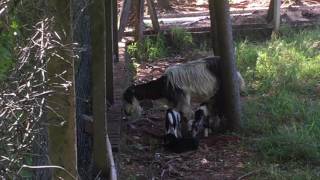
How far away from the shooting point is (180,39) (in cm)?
1248

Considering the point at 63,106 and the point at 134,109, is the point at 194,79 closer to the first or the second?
the point at 134,109

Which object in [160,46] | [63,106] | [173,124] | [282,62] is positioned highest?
[63,106]

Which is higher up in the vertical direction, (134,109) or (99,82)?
(99,82)

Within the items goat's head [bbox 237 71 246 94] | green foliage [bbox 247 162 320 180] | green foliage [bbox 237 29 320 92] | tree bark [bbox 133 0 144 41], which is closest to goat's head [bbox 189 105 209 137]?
goat's head [bbox 237 71 246 94]

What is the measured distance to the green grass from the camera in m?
6.64

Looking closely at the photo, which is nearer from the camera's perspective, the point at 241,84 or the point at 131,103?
the point at 131,103

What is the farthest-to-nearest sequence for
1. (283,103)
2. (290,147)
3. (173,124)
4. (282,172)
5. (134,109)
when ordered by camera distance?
1. (283,103)
2. (134,109)
3. (173,124)
4. (290,147)
5. (282,172)

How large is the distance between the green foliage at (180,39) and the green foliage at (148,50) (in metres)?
0.26

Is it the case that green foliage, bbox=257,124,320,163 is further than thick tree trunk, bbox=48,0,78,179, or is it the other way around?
green foliage, bbox=257,124,320,163

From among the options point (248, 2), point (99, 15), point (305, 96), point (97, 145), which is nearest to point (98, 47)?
point (99, 15)

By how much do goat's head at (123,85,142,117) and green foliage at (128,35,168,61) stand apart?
381 cm

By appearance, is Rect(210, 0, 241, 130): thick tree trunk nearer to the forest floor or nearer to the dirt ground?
the dirt ground

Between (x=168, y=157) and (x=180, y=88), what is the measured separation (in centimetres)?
110

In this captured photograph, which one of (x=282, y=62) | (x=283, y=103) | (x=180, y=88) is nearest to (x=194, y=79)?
(x=180, y=88)
